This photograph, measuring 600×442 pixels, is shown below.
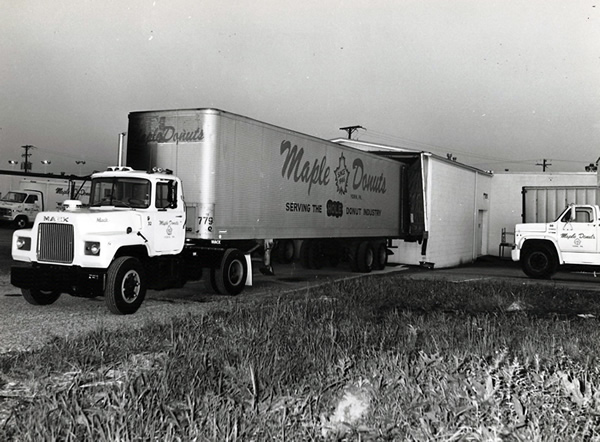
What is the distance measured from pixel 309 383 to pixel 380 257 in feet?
48.3

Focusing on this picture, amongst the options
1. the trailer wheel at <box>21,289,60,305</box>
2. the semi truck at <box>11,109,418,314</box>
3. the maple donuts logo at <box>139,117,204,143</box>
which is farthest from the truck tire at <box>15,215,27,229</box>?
the trailer wheel at <box>21,289,60,305</box>

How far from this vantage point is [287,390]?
460 centimetres

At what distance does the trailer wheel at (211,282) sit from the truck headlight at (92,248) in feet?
9.99

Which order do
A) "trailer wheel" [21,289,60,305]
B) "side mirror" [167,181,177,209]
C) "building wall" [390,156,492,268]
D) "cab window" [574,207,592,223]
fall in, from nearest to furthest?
"trailer wheel" [21,289,60,305]
"side mirror" [167,181,177,209]
"cab window" [574,207,592,223]
"building wall" [390,156,492,268]

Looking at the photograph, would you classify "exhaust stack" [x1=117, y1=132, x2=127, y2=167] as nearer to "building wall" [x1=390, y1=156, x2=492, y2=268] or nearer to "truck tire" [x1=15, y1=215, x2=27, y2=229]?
"building wall" [x1=390, y1=156, x2=492, y2=268]

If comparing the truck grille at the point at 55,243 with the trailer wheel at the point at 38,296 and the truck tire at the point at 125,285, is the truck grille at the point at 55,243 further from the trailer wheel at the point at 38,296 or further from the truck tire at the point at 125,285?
the trailer wheel at the point at 38,296

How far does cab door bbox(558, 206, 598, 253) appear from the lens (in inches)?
670

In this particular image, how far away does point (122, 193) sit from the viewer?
33.6 ft

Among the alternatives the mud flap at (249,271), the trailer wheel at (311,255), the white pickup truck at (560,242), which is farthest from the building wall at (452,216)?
the mud flap at (249,271)

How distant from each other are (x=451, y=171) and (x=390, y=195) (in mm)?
4340

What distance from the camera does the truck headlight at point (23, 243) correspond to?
9586 mm

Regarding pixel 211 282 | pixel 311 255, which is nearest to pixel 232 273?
pixel 211 282

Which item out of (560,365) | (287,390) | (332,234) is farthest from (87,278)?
(332,234)

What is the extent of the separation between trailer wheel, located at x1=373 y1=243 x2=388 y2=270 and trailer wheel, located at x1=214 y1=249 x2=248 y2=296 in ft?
24.7
